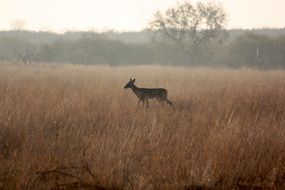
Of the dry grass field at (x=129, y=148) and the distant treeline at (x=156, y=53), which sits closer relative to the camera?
the dry grass field at (x=129, y=148)

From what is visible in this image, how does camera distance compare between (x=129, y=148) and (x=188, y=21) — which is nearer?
(x=129, y=148)

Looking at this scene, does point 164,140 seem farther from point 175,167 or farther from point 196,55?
point 196,55

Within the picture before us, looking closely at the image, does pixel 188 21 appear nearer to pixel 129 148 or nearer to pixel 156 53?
pixel 156 53

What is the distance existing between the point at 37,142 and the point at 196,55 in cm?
2963

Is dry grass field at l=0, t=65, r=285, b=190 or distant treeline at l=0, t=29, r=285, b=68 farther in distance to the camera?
distant treeline at l=0, t=29, r=285, b=68

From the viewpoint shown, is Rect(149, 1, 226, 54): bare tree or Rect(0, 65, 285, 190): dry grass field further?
Rect(149, 1, 226, 54): bare tree

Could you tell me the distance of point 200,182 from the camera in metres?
4.46

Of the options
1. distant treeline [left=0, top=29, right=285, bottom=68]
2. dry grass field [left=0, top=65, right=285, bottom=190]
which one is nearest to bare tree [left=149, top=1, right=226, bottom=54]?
distant treeline [left=0, top=29, right=285, bottom=68]

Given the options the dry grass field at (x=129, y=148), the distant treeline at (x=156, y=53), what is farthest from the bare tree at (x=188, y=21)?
the dry grass field at (x=129, y=148)

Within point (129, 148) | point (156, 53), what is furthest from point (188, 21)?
point (129, 148)

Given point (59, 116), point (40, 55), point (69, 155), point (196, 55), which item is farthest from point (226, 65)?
point (69, 155)

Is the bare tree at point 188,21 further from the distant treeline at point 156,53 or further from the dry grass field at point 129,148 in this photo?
the dry grass field at point 129,148

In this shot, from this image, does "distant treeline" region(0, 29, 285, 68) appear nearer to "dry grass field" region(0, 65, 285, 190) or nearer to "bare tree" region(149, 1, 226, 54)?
"bare tree" region(149, 1, 226, 54)

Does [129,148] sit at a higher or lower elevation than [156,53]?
lower
